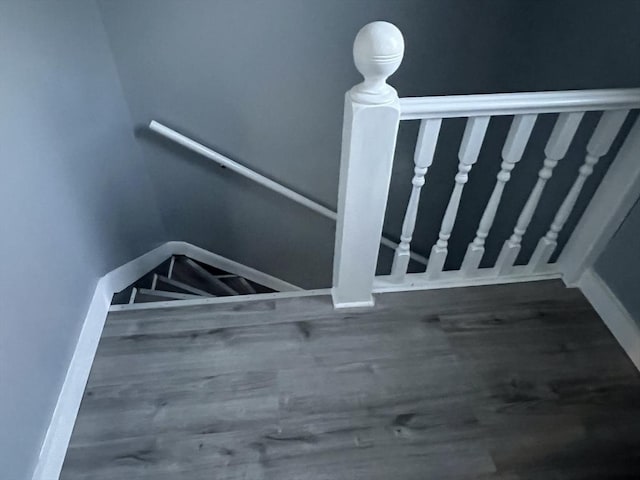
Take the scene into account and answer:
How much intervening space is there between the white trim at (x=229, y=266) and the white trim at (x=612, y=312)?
1697mm

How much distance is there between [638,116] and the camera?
1.46 meters

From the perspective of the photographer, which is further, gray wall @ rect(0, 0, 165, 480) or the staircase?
the staircase

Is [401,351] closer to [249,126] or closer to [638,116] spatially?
[638,116]

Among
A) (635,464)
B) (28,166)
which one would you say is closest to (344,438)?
(635,464)

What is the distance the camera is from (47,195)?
1413 mm

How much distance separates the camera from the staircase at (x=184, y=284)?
90.2 inches

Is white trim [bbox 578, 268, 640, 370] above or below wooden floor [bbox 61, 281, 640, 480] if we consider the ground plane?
above

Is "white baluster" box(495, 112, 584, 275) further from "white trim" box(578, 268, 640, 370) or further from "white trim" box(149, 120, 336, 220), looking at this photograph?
"white trim" box(149, 120, 336, 220)

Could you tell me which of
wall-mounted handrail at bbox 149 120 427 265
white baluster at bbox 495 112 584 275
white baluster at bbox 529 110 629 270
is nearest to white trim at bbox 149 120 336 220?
wall-mounted handrail at bbox 149 120 427 265

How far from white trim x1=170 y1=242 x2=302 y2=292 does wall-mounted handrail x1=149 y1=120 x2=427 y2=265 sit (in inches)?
22.1

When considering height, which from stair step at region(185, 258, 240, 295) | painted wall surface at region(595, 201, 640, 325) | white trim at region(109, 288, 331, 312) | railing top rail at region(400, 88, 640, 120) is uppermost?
railing top rail at region(400, 88, 640, 120)

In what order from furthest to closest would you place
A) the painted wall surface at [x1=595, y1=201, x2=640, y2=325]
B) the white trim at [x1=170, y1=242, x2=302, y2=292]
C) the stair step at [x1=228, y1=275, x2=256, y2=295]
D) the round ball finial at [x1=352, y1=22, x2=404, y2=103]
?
the stair step at [x1=228, y1=275, x2=256, y2=295], the white trim at [x1=170, y1=242, x2=302, y2=292], the painted wall surface at [x1=595, y1=201, x2=640, y2=325], the round ball finial at [x1=352, y1=22, x2=404, y2=103]

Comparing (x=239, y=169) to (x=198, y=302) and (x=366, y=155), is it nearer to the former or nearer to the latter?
(x=198, y=302)

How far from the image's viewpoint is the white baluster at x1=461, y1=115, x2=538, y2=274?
1453 millimetres
